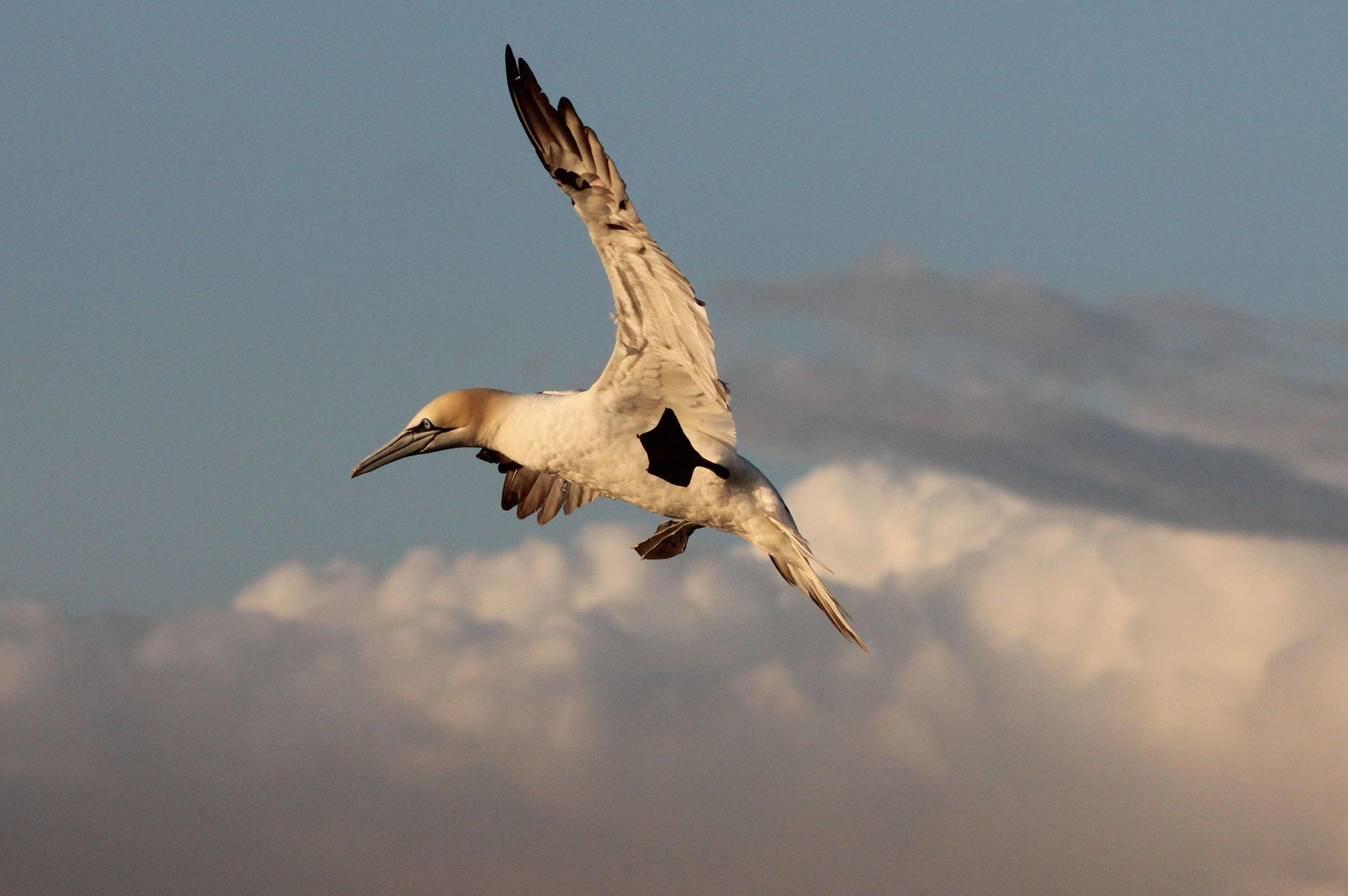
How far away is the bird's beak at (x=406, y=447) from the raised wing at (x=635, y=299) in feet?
6.61

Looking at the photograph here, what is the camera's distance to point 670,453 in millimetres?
14742

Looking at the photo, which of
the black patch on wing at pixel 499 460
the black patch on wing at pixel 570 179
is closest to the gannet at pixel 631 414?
the black patch on wing at pixel 570 179

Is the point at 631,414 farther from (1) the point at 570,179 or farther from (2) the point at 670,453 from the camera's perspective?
(1) the point at 570,179

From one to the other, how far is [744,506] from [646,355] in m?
1.79

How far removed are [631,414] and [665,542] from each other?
2492 millimetres

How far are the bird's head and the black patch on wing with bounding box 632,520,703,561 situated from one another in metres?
2.12

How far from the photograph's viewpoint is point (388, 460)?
16.1 meters

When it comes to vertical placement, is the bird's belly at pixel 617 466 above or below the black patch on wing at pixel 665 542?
below

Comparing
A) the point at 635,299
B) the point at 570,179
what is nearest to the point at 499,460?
the point at 635,299

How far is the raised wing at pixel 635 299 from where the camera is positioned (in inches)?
530

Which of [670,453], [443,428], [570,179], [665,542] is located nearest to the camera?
[570,179]

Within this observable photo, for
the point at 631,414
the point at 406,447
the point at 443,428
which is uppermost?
the point at 631,414

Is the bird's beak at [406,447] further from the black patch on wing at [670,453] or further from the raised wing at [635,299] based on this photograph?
the black patch on wing at [670,453]

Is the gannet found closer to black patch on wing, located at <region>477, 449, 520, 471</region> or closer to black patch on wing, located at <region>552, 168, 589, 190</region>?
black patch on wing, located at <region>552, 168, 589, 190</region>
